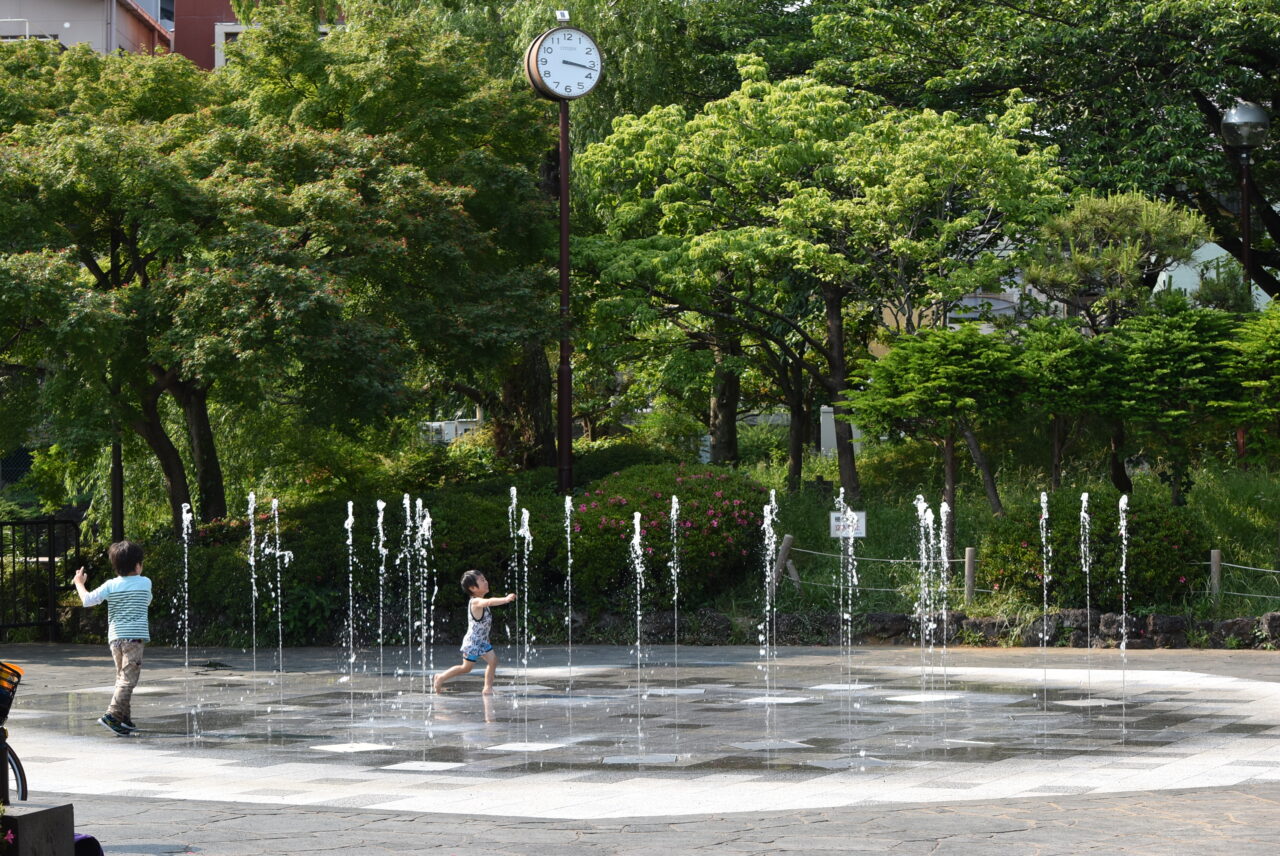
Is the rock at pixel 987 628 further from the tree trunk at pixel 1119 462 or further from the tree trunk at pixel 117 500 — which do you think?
the tree trunk at pixel 117 500

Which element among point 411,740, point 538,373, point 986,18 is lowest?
point 411,740

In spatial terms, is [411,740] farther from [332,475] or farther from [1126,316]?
[332,475]

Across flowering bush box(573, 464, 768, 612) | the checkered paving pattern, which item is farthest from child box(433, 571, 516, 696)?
flowering bush box(573, 464, 768, 612)

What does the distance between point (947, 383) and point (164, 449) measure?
10.9m

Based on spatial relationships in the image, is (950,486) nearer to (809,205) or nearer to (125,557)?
(809,205)

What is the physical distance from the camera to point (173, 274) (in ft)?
61.2

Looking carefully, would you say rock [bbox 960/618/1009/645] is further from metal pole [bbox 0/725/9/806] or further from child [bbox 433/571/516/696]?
metal pole [bbox 0/725/9/806]

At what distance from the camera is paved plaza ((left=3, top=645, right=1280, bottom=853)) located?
7.74m

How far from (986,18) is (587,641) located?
14892mm

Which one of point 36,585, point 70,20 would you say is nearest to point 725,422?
point 36,585

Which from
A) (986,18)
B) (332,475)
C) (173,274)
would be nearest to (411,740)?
(173,274)

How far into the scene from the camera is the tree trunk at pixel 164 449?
68.1 ft

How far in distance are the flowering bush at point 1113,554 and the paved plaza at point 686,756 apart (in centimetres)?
129

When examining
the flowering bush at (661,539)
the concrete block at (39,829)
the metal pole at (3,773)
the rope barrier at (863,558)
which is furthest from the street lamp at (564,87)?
the concrete block at (39,829)
